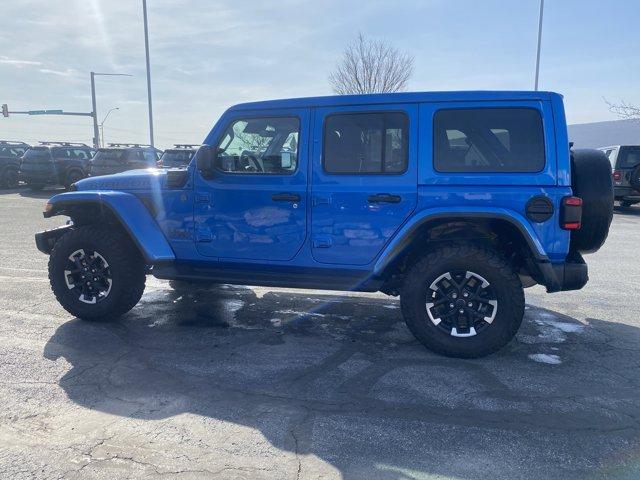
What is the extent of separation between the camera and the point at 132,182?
4.72 meters

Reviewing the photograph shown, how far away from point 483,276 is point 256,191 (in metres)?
2.04

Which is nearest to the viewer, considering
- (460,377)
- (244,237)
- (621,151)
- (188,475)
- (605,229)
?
(188,475)

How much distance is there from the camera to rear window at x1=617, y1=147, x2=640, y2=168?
1422 cm

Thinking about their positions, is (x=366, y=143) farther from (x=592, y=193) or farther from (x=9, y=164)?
(x=9, y=164)

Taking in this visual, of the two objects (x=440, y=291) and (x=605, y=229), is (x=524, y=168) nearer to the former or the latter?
(x=605, y=229)

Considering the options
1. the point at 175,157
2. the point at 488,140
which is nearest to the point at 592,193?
the point at 488,140

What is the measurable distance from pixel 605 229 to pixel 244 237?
3.01m

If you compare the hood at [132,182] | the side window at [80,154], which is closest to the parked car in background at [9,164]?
the side window at [80,154]

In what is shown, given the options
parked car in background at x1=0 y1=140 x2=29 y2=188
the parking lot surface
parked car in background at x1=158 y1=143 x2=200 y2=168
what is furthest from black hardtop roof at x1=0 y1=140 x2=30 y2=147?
the parking lot surface

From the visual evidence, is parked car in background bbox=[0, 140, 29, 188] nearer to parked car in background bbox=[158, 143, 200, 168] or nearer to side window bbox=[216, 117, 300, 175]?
parked car in background bbox=[158, 143, 200, 168]

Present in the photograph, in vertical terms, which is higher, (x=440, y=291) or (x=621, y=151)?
(x=621, y=151)

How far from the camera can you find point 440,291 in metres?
4.04

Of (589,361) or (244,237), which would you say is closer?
(589,361)

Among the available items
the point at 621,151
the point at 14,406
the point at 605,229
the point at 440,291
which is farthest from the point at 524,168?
the point at 621,151
